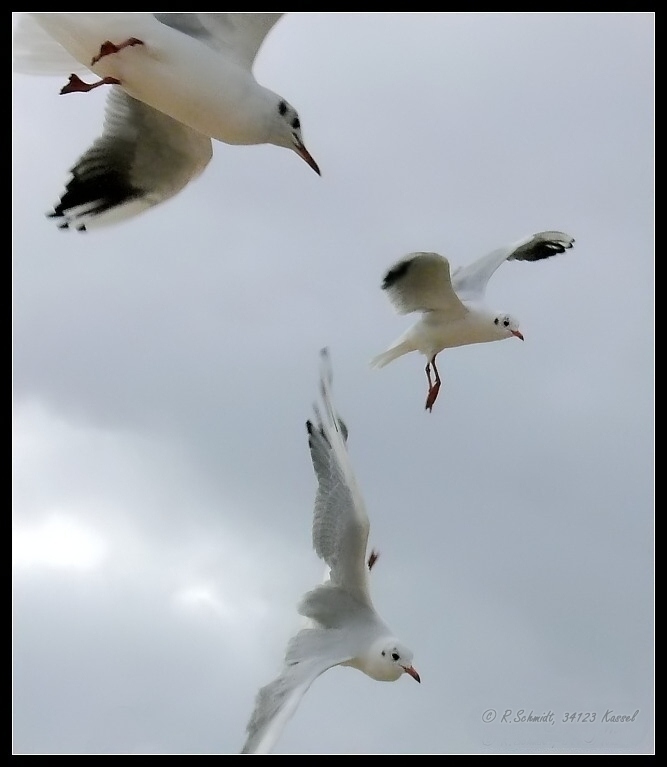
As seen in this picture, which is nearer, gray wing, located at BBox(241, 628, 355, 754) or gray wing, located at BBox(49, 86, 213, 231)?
gray wing, located at BBox(241, 628, 355, 754)

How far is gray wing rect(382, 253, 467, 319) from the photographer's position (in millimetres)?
5281

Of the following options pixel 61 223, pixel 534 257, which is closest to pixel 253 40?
pixel 61 223

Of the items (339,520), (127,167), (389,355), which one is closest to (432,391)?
(389,355)

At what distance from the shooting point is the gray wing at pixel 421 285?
5281 millimetres

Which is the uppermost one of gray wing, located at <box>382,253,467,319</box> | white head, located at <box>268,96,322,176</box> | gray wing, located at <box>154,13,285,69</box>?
gray wing, located at <box>154,13,285,69</box>

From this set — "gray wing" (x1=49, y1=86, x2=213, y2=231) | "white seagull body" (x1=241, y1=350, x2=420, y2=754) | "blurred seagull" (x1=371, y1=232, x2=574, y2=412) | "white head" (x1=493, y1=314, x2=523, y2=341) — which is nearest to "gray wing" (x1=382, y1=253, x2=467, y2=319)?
"blurred seagull" (x1=371, y1=232, x2=574, y2=412)

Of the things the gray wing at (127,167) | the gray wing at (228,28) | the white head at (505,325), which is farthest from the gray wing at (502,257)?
the gray wing at (228,28)

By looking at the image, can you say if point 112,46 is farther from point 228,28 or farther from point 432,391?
point 432,391

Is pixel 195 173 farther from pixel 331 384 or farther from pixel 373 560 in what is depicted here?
pixel 373 560

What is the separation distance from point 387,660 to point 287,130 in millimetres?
2228

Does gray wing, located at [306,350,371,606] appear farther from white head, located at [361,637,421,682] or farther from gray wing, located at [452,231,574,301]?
gray wing, located at [452,231,574,301]

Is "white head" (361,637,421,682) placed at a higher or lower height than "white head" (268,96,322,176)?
lower

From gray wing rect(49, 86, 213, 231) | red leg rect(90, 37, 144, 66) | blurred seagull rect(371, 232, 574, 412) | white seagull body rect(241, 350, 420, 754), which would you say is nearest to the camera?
red leg rect(90, 37, 144, 66)

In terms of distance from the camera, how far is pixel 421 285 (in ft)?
18.2
